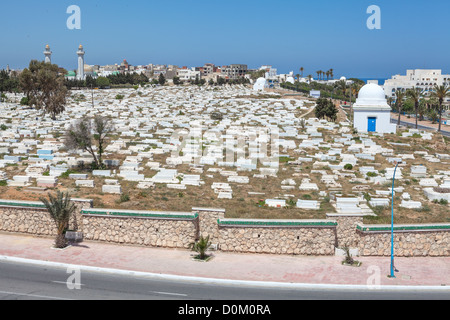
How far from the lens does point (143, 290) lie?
47.1 feet

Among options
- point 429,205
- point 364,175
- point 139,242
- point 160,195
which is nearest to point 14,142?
point 160,195

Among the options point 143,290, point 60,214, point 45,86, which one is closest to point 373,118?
point 60,214

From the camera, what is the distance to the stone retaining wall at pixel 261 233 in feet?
59.6

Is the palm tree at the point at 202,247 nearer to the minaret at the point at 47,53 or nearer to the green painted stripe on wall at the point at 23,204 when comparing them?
the green painted stripe on wall at the point at 23,204

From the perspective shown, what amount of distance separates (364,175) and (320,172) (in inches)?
114

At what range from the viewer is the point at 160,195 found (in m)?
23.6

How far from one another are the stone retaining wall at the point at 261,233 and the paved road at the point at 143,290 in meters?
3.22

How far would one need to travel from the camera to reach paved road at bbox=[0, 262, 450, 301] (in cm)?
1382

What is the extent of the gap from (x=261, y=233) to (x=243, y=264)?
168cm

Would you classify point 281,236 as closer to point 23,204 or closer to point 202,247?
point 202,247

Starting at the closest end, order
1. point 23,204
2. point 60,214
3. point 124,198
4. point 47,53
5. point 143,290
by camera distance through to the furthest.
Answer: point 143,290 → point 60,214 → point 23,204 → point 124,198 → point 47,53

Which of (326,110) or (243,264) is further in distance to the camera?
(326,110)

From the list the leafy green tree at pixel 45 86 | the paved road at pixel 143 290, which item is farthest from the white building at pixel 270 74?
the paved road at pixel 143 290
